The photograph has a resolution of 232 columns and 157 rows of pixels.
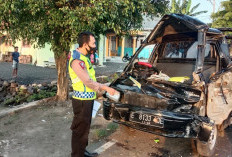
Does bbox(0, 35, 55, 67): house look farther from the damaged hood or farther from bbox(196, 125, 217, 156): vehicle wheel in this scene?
bbox(196, 125, 217, 156): vehicle wheel

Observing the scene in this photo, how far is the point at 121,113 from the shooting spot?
11.5 ft

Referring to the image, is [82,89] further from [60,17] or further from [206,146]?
[60,17]

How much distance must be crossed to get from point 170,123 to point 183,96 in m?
0.47

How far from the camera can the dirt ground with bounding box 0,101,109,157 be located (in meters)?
3.63

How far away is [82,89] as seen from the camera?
9.63ft

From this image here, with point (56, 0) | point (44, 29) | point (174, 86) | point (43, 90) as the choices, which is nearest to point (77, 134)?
point (174, 86)

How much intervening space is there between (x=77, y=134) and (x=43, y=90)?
16.1 ft

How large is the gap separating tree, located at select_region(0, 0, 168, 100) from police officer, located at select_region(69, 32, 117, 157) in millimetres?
1642

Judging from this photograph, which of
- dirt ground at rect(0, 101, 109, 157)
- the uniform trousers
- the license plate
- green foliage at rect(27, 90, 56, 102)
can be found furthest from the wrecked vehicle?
green foliage at rect(27, 90, 56, 102)

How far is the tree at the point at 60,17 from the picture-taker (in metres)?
4.48

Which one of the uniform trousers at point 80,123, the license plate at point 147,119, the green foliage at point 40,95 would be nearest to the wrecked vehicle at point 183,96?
the license plate at point 147,119

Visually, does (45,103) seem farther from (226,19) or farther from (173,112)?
(226,19)

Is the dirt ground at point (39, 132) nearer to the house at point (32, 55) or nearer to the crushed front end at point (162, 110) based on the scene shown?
the crushed front end at point (162, 110)

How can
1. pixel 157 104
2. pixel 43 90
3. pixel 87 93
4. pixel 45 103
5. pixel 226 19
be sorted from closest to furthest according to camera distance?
pixel 87 93 → pixel 157 104 → pixel 45 103 → pixel 43 90 → pixel 226 19
